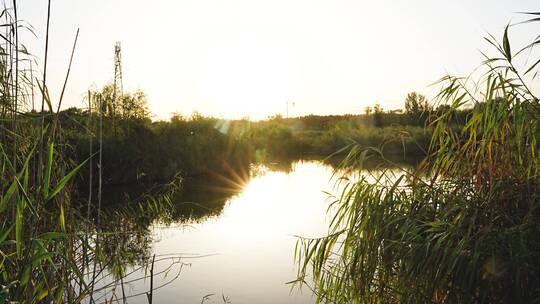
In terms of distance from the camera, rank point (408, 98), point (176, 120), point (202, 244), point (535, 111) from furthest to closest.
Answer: point (408, 98), point (176, 120), point (202, 244), point (535, 111)

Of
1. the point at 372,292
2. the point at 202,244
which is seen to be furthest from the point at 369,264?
the point at 202,244

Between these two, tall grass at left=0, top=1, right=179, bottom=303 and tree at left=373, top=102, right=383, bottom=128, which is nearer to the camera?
tall grass at left=0, top=1, right=179, bottom=303

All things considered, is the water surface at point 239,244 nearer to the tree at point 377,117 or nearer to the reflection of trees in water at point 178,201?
the reflection of trees in water at point 178,201

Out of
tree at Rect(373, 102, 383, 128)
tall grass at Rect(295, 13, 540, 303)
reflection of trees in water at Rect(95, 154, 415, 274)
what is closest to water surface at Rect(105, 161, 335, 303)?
reflection of trees in water at Rect(95, 154, 415, 274)

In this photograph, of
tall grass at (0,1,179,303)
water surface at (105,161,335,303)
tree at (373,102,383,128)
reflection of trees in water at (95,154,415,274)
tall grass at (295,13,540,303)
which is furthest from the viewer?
tree at (373,102,383,128)

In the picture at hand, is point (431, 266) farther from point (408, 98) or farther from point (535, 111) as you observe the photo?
point (408, 98)

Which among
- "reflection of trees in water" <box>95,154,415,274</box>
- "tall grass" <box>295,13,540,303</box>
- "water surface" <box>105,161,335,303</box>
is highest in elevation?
"tall grass" <box>295,13,540,303</box>

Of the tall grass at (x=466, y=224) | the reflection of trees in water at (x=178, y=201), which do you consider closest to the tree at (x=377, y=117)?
the reflection of trees in water at (x=178, y=201)

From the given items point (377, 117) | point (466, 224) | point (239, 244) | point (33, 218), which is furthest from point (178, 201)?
point (377, 117)

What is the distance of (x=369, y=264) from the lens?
3221mm

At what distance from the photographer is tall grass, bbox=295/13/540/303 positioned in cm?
262

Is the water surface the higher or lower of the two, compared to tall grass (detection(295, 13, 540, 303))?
lower

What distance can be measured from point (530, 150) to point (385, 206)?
963 mm

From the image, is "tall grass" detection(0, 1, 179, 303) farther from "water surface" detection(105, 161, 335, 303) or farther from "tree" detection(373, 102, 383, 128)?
"tree" detection(373, 102, 383, 128)
